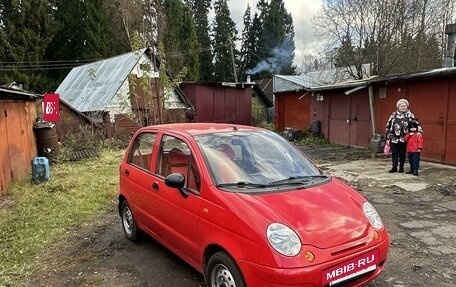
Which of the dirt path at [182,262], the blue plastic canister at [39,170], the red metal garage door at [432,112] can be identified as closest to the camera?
the dirt path at [182,262]

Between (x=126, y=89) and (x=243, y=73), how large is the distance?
33935mm

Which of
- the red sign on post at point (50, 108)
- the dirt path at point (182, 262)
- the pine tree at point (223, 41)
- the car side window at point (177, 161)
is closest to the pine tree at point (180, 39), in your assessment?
the pine tree at point (223, 41)

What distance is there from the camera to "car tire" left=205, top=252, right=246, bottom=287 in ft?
9.33

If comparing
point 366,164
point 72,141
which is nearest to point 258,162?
point 366,164

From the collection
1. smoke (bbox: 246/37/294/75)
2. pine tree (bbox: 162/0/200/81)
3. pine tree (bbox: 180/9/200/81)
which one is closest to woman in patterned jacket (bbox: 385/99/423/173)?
pine tree (bbox: 162/0/200/81)

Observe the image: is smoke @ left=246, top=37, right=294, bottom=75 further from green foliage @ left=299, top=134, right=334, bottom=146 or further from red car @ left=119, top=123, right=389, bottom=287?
red car @ left=119, top=123, right=389, bottom=287

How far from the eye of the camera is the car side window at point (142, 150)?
14.7 feet

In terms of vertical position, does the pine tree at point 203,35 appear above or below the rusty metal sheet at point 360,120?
above

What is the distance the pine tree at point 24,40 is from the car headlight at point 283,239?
3340cm

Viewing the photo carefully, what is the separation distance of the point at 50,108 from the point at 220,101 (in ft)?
44.9

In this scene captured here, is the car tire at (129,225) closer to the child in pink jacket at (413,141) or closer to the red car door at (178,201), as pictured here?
the red car door at (178,201)

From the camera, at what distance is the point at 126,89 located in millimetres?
20375

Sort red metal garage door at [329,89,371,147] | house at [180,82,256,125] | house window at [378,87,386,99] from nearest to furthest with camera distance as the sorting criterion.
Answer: house window at [378,87,386,99]
red metal garage door at [329,89,371,147]
house at [180,82,256,125]

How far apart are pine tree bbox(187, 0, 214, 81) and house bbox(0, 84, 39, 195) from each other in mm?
36396
